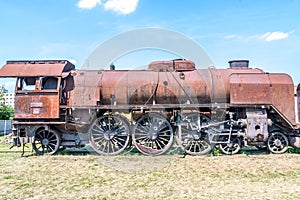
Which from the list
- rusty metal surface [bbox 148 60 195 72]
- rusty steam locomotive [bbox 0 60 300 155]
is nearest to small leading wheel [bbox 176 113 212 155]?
rusty steam locomotive [bbox 0 60 300 155]

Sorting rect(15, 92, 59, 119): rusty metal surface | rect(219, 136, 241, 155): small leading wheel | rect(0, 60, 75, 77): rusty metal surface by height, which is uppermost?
rect(0, 60, 75, 77): rusty metal surface

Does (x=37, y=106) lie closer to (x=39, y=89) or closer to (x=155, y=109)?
(x=39, y=89)

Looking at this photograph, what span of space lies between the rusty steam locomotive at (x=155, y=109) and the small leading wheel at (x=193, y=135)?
0.12 feet

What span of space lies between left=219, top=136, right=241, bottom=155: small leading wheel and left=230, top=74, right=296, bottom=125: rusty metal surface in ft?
4.58

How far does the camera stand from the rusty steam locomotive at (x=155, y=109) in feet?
35.2

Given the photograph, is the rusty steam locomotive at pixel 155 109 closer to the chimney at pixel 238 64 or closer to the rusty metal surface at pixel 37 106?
the rusty metal surface at pixel 37 106

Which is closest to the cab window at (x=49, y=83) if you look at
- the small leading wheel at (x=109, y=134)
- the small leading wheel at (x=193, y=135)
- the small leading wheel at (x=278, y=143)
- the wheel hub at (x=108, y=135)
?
the small leading wheel at (x=109, y=134)

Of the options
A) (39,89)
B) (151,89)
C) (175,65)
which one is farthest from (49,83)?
(175,65)

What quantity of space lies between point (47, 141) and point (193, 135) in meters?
5.59

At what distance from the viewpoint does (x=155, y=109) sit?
10.9m

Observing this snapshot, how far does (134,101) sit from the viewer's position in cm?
1116

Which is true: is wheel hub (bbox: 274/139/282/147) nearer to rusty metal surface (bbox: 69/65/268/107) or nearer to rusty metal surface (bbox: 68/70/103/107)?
rusty metal surface (bbox: 69/65/268/107)

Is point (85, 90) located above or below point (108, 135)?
above

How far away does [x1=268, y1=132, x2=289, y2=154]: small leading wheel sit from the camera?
1084 centimetres
